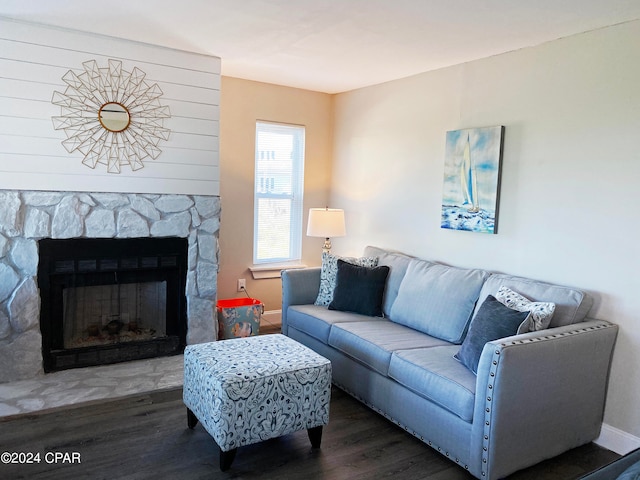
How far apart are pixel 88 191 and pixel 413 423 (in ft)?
8.82

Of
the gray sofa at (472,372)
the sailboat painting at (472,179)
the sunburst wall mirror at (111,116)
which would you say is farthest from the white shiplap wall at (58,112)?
the sailboat painting at (472,179)

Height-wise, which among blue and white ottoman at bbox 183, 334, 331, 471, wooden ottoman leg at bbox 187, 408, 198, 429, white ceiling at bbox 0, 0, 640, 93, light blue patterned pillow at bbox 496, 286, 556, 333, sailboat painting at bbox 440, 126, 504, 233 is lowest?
wooden ottoman leg at bbox 187, 408, 198, 429

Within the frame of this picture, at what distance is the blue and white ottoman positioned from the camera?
2.33m

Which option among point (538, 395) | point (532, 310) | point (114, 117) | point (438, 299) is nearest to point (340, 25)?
point (114, 117)

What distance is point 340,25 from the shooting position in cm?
289

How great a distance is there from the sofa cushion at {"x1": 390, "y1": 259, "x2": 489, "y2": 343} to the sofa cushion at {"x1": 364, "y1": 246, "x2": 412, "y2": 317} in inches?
4.3

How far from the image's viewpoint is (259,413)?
2383 mm

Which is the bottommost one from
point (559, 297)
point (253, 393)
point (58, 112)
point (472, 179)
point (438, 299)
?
point (253, 393)

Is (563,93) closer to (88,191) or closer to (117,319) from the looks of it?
(88,191)

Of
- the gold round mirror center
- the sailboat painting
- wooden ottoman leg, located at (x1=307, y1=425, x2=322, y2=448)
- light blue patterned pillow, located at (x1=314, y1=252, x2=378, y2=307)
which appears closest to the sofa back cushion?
the sailboat painting

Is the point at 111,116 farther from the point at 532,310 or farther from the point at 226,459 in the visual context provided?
the point at 532,310

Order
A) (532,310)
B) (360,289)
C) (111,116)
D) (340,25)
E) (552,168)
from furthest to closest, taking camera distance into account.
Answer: (360,289), (111,116), (552,168), (340,25), (532,310)

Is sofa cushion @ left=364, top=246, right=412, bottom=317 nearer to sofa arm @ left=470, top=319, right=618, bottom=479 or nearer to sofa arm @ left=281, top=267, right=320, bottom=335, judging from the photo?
sofa arm @ left=281, top=267, right=320, bottom=335

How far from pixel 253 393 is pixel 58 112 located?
7.83 feet
